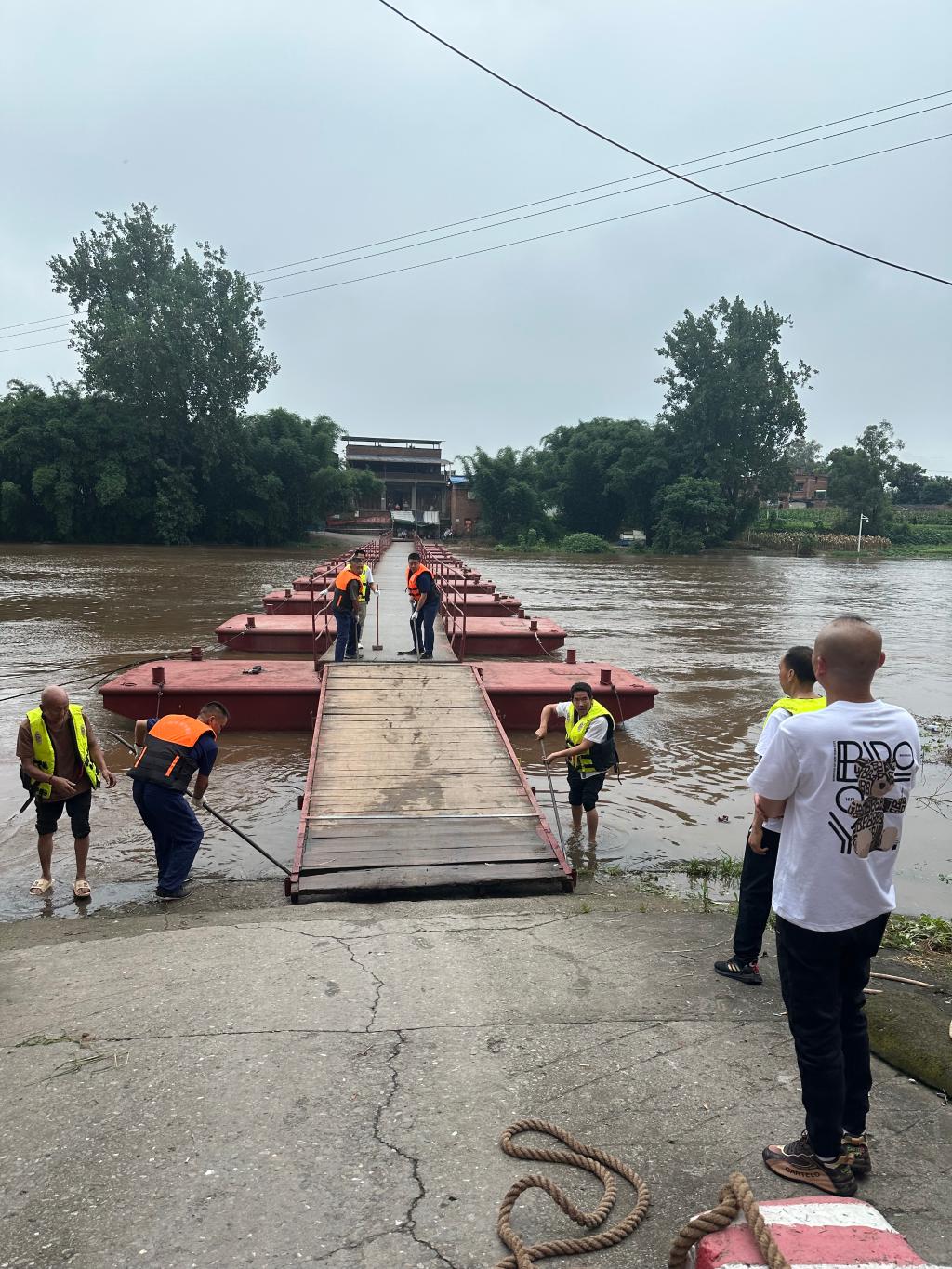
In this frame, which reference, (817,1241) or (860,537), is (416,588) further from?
(860,537)

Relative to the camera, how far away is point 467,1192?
2.49 meters

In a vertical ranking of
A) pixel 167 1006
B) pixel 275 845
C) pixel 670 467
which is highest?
pixel 670 467

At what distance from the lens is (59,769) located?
19.4 feet

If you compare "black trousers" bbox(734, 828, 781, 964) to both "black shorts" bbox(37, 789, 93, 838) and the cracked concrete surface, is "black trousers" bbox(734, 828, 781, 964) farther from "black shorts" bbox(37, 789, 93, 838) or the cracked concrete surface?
"black shorts" bbox(37, 789, 93, 838)

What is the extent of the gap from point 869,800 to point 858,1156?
1045 mm

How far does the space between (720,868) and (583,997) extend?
10.6ft

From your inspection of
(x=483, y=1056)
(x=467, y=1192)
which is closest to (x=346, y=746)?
(x=483, y=1056)

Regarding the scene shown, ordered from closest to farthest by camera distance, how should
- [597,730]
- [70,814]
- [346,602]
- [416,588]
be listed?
[70,814] < [597,730] < [346,602] < [416,588]

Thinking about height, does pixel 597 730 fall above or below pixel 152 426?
below

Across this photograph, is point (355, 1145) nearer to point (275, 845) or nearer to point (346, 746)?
point (275, 845)

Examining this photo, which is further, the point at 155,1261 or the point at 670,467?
the point at 670,467

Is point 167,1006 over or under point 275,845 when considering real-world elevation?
over

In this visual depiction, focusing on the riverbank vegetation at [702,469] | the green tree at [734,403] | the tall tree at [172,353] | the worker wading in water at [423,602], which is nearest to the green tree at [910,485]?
the riverbank vegetation at [702,469]

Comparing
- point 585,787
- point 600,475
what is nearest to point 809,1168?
point 585,787
